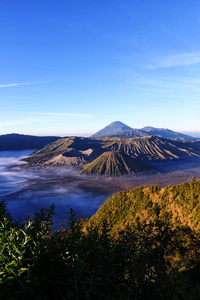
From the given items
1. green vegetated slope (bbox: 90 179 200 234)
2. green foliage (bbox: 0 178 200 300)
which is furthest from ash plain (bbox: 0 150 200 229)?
green foliage (bbox: 0 178 200 300)

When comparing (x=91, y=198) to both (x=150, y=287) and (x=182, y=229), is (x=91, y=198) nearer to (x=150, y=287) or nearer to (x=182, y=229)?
(x=182, y=229)

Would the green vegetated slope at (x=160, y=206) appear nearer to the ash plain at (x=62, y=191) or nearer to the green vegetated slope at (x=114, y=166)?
the ash plain at (x=62, y=191)

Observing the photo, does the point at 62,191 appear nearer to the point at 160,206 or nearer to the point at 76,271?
the point at 160,206

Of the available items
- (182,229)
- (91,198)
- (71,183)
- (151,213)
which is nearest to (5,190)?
(71,183)

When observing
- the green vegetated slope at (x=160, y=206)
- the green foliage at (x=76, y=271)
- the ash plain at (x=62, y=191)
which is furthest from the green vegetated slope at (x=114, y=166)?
the green foliage at (x=76, y=271)

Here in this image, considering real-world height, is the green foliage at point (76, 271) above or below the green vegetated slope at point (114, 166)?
above

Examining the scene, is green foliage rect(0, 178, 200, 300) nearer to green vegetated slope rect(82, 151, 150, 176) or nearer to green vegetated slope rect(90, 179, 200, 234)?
green vegetated slope rect(90, 179, 200, 234)
